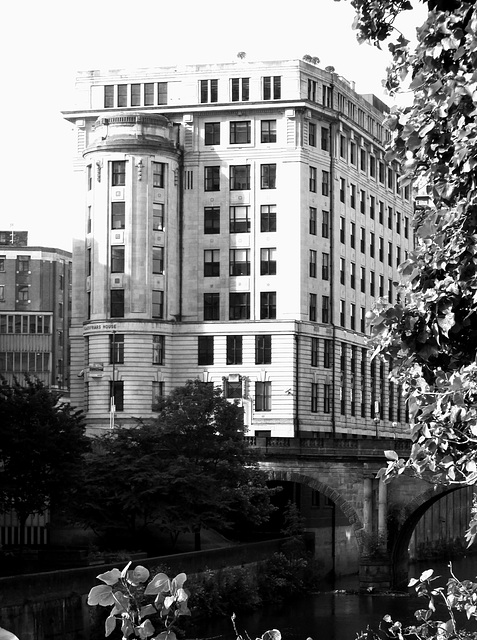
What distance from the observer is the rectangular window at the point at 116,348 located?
116688 millimetres

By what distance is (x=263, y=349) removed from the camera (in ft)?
388

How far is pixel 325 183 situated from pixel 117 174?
1876 centimetres

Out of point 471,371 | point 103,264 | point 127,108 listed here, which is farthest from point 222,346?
point 471,371

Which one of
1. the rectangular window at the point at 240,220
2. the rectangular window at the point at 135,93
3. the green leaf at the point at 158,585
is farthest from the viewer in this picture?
the rectangular window at the point at 135,93

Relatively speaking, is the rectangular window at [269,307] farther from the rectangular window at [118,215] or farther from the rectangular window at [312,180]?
the rectangular window at [118,215]

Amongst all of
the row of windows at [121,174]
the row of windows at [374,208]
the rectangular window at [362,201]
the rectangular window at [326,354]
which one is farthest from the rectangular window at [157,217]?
the rectangular window at [362,201]

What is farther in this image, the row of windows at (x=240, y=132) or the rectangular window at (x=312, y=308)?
the rectangular window at (x=312, y=308)

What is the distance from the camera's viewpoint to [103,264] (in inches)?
4599

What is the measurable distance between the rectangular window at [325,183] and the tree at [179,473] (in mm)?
40527

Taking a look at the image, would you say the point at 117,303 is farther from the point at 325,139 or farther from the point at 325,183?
the point at 325,139

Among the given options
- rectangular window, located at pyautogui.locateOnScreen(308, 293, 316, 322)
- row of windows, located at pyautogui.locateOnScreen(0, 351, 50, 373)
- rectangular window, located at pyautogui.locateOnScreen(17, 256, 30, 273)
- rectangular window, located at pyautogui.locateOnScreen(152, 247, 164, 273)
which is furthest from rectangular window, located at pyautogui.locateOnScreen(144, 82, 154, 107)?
row of windows, located at pyautogui.locateOnScreen(0, 351, 50, 373)

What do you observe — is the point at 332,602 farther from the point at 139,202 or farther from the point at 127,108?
the point at 127,108

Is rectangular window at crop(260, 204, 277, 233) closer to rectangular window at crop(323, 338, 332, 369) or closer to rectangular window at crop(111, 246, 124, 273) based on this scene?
rectangular window at crop(323, 338, 332, 369)

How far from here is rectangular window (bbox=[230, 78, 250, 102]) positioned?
11988cm
